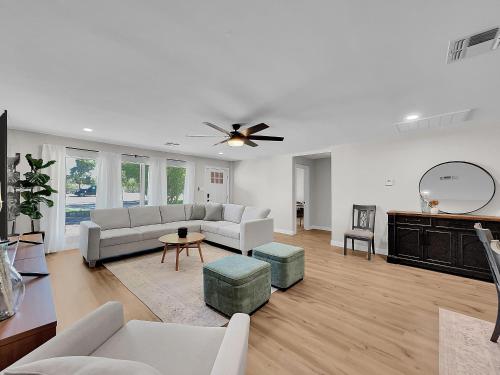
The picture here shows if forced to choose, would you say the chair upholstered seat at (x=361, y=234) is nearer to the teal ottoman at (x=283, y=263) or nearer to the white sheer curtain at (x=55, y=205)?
the teal ottoman at (x=283, y=263)

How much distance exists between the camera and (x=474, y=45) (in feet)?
4.96

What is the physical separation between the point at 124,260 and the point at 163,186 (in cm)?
246

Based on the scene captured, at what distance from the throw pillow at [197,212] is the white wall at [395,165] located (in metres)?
3.25

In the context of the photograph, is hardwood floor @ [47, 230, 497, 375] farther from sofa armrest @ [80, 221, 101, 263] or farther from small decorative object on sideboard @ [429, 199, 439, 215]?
small decorative object on sideboard @ [429, 199, 439, 215]

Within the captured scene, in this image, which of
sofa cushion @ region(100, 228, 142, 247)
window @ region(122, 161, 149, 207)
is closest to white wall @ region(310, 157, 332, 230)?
window @ region(122, 161, 149, 207)

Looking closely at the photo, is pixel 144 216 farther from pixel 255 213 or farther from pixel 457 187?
pixel 457 187

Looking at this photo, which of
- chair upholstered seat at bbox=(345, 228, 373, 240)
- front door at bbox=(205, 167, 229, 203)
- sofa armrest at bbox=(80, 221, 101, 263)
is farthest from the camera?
front door at bbox=(205, 167, 229, 203)

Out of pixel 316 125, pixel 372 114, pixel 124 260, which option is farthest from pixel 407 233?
pixel 124 260

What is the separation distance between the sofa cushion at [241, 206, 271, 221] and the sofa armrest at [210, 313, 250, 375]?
11.5 ft

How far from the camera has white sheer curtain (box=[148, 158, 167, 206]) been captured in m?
5.70

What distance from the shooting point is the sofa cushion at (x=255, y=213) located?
183 inches

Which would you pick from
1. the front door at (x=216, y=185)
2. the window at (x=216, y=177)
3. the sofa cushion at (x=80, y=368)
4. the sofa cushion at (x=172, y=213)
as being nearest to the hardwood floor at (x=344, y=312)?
the sofa cushion at (x=80, y=368)

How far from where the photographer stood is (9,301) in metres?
1.08

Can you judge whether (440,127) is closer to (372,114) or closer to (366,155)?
(366,155)
